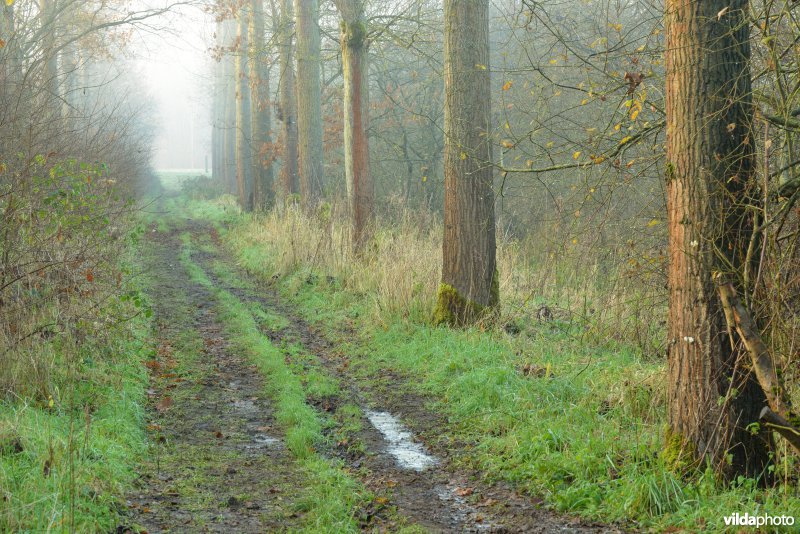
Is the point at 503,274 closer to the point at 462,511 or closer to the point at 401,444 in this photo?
the point at 401,444

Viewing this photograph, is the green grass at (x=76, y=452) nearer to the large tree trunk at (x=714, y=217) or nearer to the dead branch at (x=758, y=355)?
the large tree trunk at (x=714, y=217)

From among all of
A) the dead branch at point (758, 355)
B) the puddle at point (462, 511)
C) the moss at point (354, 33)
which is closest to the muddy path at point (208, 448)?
the puddle at point (462, 511)

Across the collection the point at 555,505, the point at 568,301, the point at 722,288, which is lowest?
the point at 555,505

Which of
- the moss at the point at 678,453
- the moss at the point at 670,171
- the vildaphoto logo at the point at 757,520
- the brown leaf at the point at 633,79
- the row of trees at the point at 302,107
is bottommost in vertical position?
the vildaphoto logo at the point at 757,520

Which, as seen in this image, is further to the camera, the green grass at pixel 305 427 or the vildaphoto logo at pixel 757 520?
the green grass at pixel 305 427

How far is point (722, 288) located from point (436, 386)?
3.66 metres

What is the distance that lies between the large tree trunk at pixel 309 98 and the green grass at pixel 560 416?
7.69m

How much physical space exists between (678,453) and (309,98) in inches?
570

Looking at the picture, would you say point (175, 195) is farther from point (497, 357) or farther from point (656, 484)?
point (656, 484)

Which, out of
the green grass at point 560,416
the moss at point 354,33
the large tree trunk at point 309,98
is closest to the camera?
the green grass at point 560,416

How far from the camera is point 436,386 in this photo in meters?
7.70

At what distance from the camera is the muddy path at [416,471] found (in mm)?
4820

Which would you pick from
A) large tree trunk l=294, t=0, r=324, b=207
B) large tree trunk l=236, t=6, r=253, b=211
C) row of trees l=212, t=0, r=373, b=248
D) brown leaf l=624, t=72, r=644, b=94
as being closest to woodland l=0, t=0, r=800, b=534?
row of trees l=212, t=0, r=373, b=248

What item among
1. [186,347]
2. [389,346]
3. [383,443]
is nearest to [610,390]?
[383,443]
